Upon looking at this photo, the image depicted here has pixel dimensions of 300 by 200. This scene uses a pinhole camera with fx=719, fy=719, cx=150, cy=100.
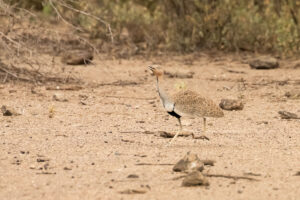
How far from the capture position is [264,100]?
33.0 feet

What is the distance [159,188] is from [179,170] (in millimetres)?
498

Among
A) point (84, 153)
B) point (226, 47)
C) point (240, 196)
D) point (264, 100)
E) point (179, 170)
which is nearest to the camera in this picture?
point (240, 196)

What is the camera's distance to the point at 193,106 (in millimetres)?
6695

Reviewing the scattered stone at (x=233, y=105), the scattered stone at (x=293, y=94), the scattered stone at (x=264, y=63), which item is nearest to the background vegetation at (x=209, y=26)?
the scattered stone at (x=264, y=63)

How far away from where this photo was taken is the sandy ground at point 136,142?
17.6ft

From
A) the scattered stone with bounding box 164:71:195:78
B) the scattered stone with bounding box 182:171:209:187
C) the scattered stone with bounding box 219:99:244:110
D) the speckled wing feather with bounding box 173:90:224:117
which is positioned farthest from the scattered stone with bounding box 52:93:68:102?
the scattered stone with bounding box 182:171:209:187

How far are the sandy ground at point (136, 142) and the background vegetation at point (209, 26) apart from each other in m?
1.88

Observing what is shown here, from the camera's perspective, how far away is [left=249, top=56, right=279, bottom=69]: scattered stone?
1234cm

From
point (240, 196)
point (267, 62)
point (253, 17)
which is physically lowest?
point (240, 196)

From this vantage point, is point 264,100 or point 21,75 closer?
point 264,100

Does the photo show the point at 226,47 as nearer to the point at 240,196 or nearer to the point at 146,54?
the point at 146,54

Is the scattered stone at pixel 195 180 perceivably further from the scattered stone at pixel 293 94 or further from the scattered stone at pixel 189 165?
the scattered stone at pixel 293 94

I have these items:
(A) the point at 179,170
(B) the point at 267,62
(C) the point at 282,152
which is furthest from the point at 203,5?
(A) the point at 179,170

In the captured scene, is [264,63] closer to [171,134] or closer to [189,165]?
[171,134]
